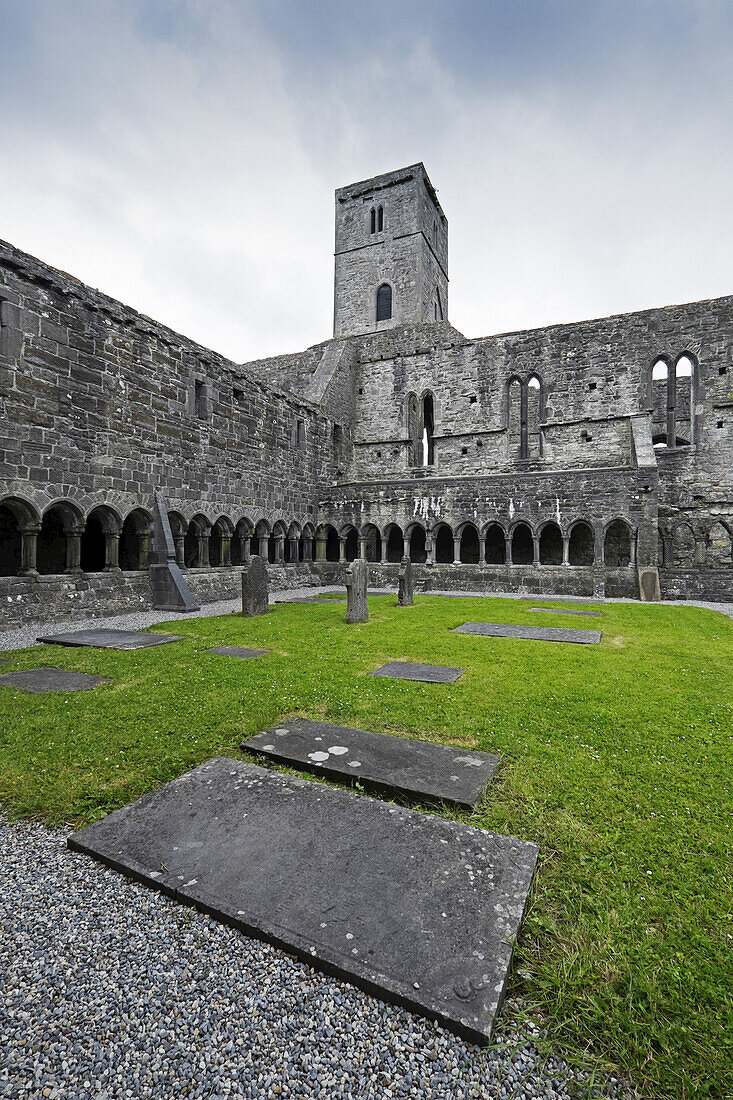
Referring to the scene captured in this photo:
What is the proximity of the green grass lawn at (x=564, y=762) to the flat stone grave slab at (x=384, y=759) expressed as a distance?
18 centimetres

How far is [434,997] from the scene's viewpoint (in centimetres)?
162

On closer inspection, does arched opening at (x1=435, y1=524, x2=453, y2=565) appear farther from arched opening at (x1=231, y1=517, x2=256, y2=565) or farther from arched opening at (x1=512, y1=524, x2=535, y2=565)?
arched opening at (x1=231, y1=517, x2=256, y2=565)

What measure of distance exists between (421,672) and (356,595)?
4195 millimetres

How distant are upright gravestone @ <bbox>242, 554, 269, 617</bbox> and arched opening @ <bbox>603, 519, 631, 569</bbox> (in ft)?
49.5

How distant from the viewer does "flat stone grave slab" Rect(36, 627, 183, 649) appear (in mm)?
7495

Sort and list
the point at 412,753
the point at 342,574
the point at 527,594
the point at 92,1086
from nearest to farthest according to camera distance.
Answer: the point at 92,1086
the point at 412,753
the point at 527,594
the point at 342,574

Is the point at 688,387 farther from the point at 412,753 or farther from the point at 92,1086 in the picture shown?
the point at 92,1086

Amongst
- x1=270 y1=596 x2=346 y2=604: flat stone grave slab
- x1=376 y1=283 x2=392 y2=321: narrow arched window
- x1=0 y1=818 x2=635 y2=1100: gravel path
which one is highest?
x1=376 y1=283 x2=392 y2=321: narrow arched window

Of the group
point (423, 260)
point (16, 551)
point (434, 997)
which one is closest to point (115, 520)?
Answer: point (16, 551)

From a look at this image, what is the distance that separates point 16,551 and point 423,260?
1232 inches

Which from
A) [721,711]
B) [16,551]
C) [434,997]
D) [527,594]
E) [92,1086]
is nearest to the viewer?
[92,1086]

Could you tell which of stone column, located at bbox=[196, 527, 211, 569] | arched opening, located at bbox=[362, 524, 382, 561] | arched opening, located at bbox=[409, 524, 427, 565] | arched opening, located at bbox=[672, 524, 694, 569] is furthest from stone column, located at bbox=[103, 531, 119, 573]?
arched opening, located at bbox=[672, 524, 694, 569]

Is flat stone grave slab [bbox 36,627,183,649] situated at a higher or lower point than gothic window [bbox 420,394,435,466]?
lower

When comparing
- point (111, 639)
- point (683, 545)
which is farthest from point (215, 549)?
point (683, 545)
